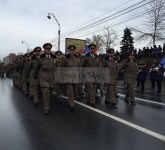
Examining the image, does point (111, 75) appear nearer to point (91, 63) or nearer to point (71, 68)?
point (91, 63)

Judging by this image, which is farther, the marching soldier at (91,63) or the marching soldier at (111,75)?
the marching soldier at (111,75)

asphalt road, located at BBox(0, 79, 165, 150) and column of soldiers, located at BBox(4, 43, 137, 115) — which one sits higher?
column of soldiers, located at BBox(4, 43, 137, 115)

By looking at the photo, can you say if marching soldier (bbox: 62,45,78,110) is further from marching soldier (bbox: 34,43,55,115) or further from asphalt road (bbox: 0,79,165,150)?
marching soldier (bbox: 34,43,55,115)

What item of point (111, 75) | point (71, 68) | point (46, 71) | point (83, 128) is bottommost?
point (83, 128)

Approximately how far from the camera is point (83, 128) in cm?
797

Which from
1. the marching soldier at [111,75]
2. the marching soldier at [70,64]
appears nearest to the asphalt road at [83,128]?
the marching soldier at [70,64]

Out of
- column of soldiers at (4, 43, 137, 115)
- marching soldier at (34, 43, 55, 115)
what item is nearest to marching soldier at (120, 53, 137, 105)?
column of soldiers at (4, 43, 137, 115)

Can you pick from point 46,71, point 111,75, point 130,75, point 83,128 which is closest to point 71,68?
point 46,71

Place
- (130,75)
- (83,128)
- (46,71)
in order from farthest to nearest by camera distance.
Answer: (130,75) → (46,71) → (83,128)

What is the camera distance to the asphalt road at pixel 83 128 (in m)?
6.54

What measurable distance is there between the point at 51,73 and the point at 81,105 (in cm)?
200

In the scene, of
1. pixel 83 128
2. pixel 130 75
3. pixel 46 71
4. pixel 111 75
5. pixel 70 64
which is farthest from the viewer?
pixel 130 75

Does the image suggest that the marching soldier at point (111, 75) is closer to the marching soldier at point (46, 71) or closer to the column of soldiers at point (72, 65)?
the column of soldiers at point (72, 65)

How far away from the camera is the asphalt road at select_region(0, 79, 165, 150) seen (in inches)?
257
